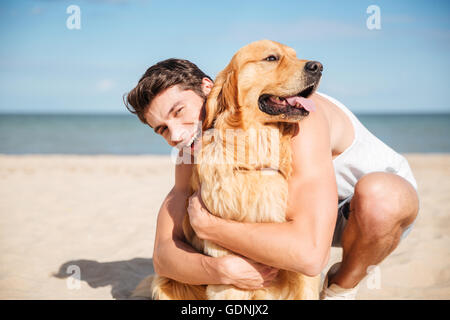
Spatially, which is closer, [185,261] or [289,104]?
[289,104]

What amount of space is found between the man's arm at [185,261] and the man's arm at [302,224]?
101 mm

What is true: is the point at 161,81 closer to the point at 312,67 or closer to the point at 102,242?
the point at 312,67

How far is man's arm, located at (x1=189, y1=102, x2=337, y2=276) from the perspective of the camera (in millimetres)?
1950

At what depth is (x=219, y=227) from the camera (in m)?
2.08

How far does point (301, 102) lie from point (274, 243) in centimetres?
75

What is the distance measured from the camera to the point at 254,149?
7.11ft

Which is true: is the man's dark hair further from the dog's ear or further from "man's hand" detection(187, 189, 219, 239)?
"man's hand" detection(187, 189, 219, 239)

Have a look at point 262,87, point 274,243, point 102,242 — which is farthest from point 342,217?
point 102,242

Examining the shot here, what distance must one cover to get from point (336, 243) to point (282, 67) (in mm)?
1351

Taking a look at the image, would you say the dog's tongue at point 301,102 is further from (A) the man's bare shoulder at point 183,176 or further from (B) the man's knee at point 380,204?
(A) the man's bare shoulder at point 183,176

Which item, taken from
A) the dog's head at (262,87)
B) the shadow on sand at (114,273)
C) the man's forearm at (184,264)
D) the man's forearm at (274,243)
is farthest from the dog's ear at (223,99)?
the shadow on sand at (114,273)

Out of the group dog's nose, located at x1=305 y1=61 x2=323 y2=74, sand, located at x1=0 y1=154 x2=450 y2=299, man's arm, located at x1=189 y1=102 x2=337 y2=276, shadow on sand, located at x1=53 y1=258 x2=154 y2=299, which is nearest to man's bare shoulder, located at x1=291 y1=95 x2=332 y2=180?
man's arm, located at x1=189 y1=102 x2=337 y2=276

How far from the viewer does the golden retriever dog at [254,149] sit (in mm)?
2111
